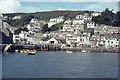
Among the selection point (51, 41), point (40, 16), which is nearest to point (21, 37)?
point (51, 41)

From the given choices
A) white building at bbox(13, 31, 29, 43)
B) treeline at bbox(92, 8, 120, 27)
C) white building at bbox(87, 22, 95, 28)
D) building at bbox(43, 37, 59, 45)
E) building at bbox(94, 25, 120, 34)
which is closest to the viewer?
building at bbox(43, 37, 59, 45)

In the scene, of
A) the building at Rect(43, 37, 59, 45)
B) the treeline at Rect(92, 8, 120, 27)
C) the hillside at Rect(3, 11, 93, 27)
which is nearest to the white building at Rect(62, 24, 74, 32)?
the treeline at Rect(92, 8, 120, 27)

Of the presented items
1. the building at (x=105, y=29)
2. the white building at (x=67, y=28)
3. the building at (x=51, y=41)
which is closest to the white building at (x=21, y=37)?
the building at (x=51, y=41)

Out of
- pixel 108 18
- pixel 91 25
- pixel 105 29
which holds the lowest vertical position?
pixel 105 29

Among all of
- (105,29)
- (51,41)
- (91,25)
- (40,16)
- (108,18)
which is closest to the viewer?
(51,41)

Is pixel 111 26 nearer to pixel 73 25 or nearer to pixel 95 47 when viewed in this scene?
pixel 73 25

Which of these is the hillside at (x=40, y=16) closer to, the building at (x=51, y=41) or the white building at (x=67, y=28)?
the white building at (x=67, y=28)

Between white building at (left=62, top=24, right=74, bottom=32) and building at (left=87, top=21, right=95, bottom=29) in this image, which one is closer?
building at (left=87, top=21, right=95, bottom=29)

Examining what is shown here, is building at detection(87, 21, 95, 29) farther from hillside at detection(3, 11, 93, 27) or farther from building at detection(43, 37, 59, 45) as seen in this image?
hillside at detection(3, 11, 93, 27)

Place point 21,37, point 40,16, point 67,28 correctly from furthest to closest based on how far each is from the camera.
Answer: point 40,16 < point 67,28 < point 21,37

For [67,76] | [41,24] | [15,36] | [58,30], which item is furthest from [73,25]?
[67,76]

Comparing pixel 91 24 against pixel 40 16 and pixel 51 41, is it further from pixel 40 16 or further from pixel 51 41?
pixel 40 16

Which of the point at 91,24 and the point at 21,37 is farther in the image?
the point at 91,24

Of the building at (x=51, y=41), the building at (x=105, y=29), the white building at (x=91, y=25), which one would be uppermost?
the white building at (x=91, y=25)
